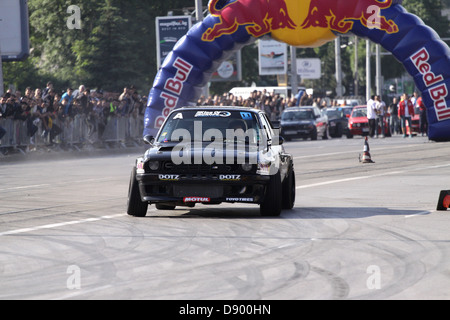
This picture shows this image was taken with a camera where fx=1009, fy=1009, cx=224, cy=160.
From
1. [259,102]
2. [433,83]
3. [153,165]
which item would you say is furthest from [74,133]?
[153,165]

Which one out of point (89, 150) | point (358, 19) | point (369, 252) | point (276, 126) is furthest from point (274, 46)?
point (369, 252)

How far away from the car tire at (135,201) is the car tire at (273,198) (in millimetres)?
1600

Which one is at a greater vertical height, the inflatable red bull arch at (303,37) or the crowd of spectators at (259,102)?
the inflatable red bull arch at (303,37)

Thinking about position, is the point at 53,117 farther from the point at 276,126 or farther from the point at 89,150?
the point at 276,126

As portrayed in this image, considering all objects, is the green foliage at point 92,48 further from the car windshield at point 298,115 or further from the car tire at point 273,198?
the car tire at point 273,198

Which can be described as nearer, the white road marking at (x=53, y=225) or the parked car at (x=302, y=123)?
the white road marking at (x=53, y=225)

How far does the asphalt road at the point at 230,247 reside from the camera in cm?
812

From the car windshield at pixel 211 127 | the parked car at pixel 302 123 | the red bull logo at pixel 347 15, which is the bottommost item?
the parked car at pixel 302 123

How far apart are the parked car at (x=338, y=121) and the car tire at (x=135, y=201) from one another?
1521 inches

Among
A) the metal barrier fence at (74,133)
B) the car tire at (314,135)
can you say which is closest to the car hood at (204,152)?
the metal barrier fence at (74,133)

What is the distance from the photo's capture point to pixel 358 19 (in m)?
26.4

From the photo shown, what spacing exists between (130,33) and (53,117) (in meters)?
24.8

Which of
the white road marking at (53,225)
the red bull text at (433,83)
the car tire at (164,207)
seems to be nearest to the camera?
the white road marking at (53,225)

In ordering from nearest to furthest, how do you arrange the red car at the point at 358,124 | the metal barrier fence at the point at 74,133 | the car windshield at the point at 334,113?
the metal barrier fence at the point at 74,133 < the red car at the point at 358,124 < the car windshield at the point at 334,113
